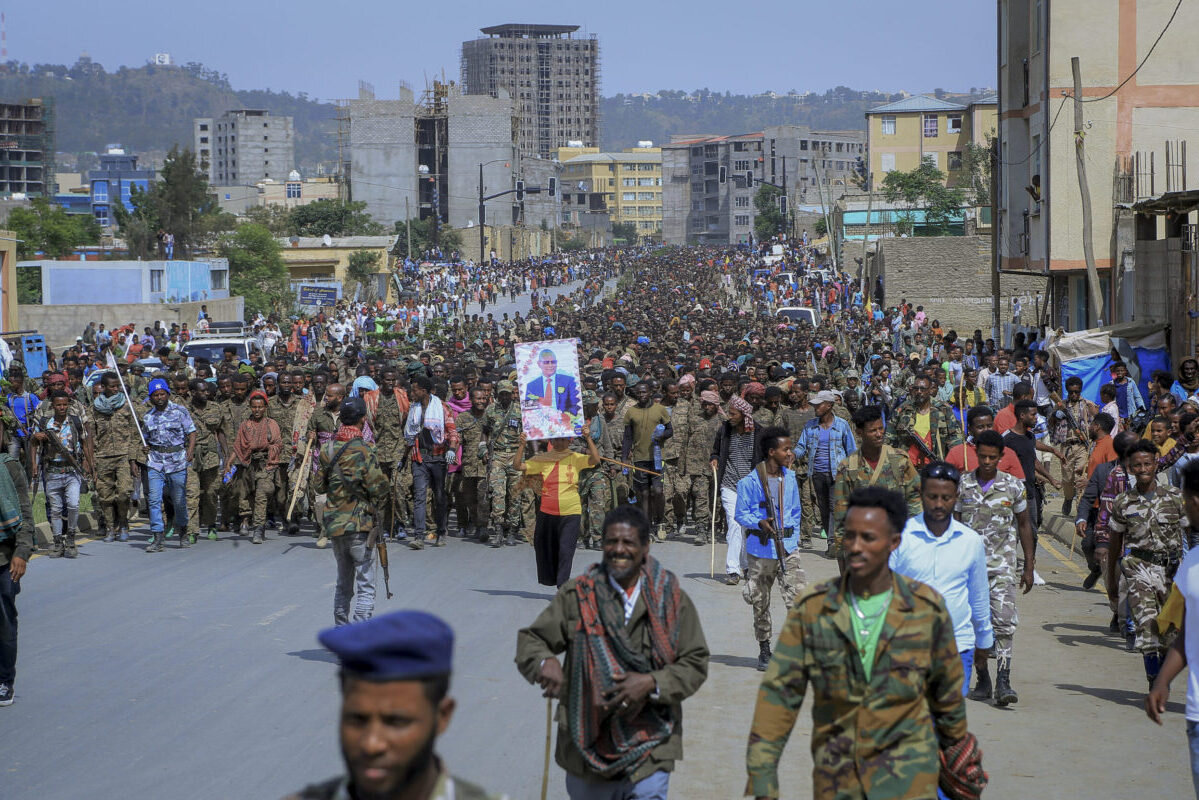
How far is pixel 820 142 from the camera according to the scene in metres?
185

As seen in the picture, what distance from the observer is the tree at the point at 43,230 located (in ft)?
262

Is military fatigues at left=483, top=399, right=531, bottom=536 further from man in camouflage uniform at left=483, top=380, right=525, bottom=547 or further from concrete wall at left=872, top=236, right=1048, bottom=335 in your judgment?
concrete wall at left=872, top=236, right=1048, bottom=335

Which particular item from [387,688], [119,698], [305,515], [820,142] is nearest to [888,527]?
[387,688]

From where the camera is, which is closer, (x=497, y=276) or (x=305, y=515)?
(x=305, y=515)

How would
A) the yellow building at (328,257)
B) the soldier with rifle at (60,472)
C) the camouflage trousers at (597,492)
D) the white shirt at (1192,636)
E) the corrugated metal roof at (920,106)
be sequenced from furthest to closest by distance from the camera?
1. the corrugated metal roof at (920,106)
2. the yellow building at (328,257)
3. the camouflage trousers at (597,492)
4. the soldier with rifle at (60,472)
5. the white shirt at (1192,636)

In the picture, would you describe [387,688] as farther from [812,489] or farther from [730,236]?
[730,236]

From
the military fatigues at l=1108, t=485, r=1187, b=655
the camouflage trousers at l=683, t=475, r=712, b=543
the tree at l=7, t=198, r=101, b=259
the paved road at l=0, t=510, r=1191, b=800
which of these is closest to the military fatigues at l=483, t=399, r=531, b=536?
the paved road at l=0, t=510, r=1191, b=800

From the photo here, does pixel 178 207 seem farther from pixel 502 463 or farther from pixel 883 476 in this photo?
pixel 883 476

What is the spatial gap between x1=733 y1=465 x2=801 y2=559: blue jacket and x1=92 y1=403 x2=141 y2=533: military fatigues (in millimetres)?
8031

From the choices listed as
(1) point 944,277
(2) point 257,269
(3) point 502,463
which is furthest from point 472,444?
(2) point 257,269

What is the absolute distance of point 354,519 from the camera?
9.62 metres

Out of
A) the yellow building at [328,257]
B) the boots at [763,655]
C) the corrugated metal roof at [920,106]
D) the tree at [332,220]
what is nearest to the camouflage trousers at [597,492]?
the boots at [763,655]

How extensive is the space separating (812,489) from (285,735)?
9.00 m

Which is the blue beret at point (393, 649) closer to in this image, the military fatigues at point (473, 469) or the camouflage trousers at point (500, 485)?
the camouflage trousers at point (500, 485)
